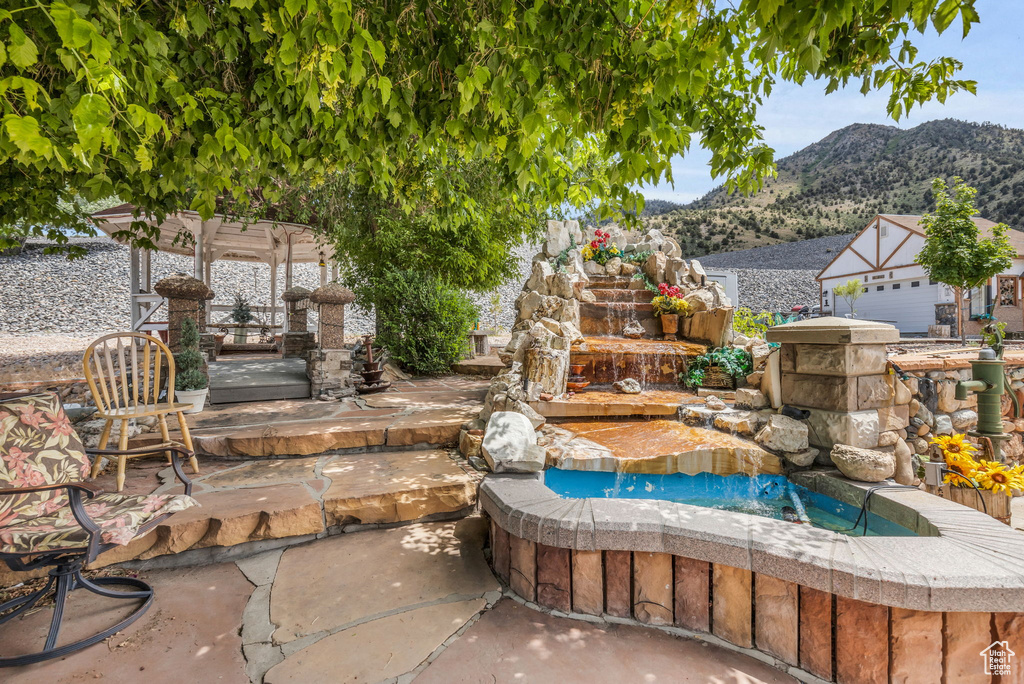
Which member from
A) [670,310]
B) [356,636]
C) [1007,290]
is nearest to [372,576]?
[356,636]

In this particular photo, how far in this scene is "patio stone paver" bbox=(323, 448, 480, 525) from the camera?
8.96 feet

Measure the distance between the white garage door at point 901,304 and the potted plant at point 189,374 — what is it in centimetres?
2436

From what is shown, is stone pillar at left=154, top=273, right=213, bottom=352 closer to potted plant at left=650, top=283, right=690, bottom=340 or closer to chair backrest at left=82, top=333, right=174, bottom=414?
chair backrest at left=82, top=333, right=174, bottom=414

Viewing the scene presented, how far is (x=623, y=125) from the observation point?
1935 millimetres

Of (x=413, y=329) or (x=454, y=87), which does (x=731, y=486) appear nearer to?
(x=454, y=87)

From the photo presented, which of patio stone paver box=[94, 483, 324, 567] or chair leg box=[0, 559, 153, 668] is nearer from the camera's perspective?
chair leg box=[0, 559, 153, 668]

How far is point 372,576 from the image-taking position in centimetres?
229

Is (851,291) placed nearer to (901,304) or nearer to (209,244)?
(901,304)

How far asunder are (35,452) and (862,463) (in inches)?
183

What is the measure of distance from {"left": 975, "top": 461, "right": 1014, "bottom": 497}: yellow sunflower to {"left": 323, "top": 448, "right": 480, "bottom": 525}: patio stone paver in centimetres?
347

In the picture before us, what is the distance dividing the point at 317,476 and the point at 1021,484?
4845 millimetres

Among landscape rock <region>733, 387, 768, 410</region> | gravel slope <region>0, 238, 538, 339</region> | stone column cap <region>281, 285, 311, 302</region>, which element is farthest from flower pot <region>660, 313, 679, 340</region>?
gravel slope <region>0, 238, 538, 339</region>

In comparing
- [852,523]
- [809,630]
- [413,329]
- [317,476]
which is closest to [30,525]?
[317,476]

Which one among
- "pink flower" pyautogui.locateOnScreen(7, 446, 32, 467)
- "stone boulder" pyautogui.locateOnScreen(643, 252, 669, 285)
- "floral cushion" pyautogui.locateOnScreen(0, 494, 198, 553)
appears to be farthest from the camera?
"stone boulder" pyautogui.locateOnScreen(643, 252, 669, 285)
